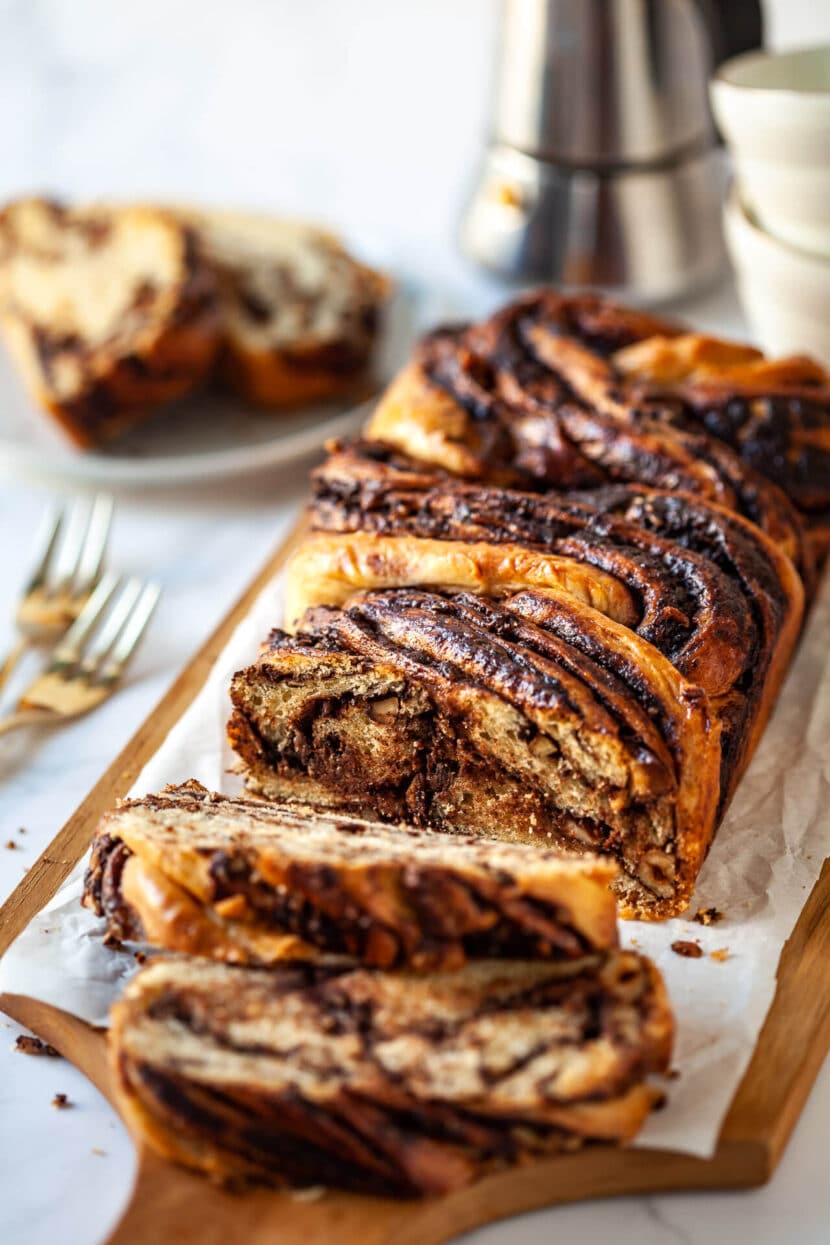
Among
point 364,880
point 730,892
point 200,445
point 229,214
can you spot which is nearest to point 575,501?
point 730,892

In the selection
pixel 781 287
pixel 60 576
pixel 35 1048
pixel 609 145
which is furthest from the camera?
pixel 609 145

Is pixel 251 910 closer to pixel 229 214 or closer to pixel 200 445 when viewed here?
pixel 200 445

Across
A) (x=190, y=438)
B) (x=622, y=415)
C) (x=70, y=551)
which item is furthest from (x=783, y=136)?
(x=70, y=551)

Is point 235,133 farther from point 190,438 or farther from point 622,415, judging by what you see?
point 622,415

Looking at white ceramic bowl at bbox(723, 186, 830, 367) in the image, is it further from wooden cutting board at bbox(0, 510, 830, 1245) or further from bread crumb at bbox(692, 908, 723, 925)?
wooden cutting board at bbox(0, 510, 830, 1245)

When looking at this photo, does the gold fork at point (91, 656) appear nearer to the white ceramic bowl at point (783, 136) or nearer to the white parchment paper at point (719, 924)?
the white parchment paper at point (719, 924)

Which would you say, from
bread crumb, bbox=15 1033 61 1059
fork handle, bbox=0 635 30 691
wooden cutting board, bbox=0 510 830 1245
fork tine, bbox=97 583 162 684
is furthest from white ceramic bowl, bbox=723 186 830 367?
bread crumb, bbox=15 1033 61 1059
